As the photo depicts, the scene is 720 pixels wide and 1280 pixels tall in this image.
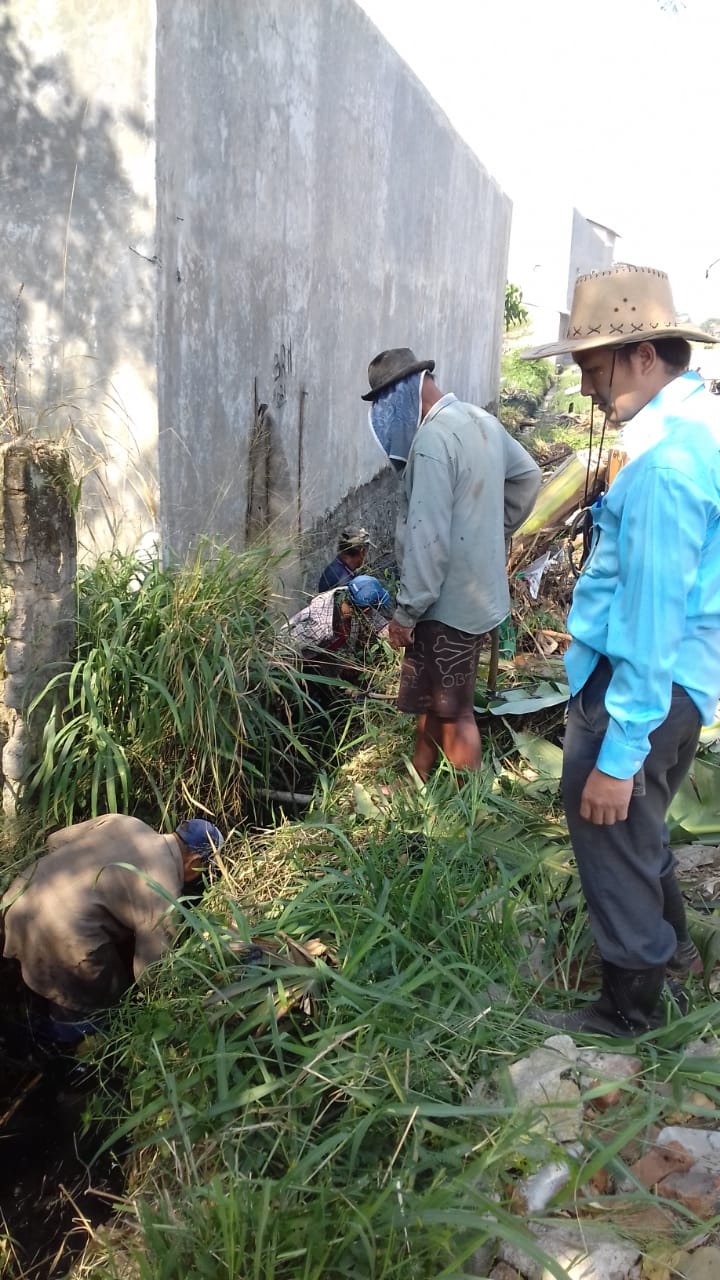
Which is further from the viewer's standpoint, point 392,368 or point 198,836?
point 392,368

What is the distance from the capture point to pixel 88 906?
296cm

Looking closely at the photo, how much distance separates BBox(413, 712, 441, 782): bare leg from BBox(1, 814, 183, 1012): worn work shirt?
1.12 meters

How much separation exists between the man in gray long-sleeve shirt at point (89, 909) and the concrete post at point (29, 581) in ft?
1.06

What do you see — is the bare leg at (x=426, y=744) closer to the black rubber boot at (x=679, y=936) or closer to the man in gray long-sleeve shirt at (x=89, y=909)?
the man in gray long-sleeve shirt at (x=89, y=909)

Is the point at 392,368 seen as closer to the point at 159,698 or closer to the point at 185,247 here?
the point at 185,247

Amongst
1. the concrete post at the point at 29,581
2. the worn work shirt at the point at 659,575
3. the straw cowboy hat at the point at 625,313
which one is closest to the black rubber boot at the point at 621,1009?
the worn work shirt at the point at 659,575

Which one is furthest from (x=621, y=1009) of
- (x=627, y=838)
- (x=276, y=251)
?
(x=276, y=251)

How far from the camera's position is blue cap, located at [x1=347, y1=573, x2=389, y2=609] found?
479cm

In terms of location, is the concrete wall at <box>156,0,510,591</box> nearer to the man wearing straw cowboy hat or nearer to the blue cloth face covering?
the blue cloth face covering

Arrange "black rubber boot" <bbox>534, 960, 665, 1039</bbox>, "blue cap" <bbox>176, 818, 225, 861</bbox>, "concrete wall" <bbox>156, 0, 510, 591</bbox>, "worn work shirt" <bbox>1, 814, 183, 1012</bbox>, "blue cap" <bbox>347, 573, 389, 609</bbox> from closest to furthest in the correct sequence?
1. "black rubber boot" <bbox>534, 960, 665, 1039</bbox>
2. "worn work shirt" <bbox>1, 814, 183, 1012</bbox>
3. "blue cap" <bbox>176, 818, 225, 861</bbox>
4. "concrete wall" <bbox>156, 0, 510, 591</bbox>
5. "blue cap" <bbox>347, 573, 389, 609</bbox>

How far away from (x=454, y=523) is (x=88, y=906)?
5.91 ft

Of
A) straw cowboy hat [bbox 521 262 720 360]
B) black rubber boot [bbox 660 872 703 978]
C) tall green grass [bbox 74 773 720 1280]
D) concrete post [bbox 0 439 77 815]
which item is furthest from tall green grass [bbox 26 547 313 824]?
straw cowboy hat [bbox 521 262 720 360]

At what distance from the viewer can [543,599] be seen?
6.07 metres

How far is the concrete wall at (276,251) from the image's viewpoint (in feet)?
12.7
